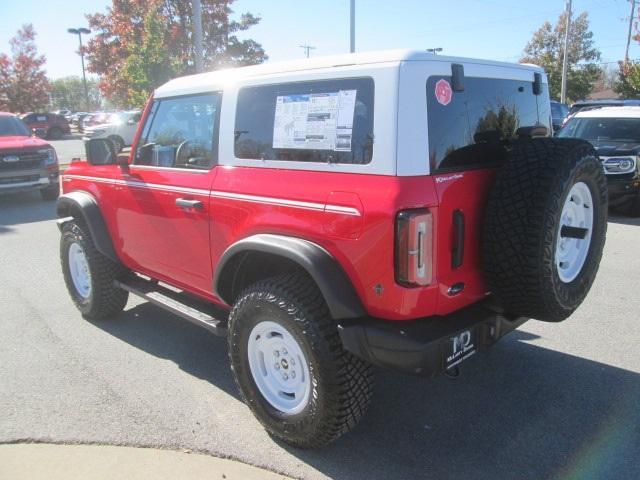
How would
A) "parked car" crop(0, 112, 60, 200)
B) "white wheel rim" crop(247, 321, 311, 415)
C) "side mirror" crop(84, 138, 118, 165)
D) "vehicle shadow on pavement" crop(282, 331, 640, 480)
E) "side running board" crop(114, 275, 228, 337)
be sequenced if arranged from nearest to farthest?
"vehicle shadow on pavement" crop(282, 331, 640, 480) < "white wheel rim" crop(247, 321, 311, 415) < "side running board" crop(114, 275, 228, 337) < "side mirror" crop(84, 138, 118, 165) < "parked car" crop(0, 112, 60, 200)

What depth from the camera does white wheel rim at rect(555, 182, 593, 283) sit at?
291 centimetres

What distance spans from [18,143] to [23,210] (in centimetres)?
137

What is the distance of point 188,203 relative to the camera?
3443 millimetres

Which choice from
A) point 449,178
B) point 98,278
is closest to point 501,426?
point 449,178

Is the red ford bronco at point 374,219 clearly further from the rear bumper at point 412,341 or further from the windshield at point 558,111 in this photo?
the windshield at point 558,111

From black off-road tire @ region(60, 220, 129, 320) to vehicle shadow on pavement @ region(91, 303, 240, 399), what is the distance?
145 millimetres

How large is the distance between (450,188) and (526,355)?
6.58ft

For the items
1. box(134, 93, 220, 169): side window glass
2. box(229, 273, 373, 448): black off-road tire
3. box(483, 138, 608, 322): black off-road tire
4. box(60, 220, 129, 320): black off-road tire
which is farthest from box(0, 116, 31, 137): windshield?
box(483, 138, 608, 322): black off-road tire

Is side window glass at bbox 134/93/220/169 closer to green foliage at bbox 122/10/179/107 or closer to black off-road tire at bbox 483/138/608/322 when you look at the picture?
black off-road tire at bbox 483/138/608/322

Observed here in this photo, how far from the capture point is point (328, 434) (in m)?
2.76

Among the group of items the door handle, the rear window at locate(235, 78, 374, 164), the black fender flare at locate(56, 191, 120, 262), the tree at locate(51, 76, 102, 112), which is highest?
the tree at locate(51, 76, 102, 112)

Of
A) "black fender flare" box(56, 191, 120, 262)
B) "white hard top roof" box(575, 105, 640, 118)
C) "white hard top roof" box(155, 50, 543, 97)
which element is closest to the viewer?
"white hard top roof" box(155, 50, 543, 97)

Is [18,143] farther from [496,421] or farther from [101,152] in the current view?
[496,421]

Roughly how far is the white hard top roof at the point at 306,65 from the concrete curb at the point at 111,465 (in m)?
2.09
